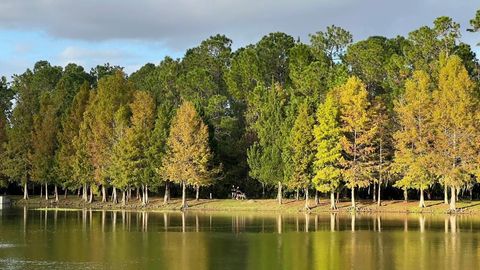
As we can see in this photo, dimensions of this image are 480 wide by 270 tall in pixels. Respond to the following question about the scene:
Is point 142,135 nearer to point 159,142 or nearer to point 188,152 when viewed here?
point 159,142

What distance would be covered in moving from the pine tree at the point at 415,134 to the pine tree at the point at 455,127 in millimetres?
1301

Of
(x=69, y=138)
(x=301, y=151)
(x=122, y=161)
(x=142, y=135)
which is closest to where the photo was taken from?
(x=301, y=151)

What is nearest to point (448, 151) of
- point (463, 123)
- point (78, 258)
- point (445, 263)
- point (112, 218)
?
point (463, 123)

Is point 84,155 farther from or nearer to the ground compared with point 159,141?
nearer to the ground

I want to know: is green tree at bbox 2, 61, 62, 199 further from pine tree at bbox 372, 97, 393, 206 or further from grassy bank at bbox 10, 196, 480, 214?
pine tree at bbox 372, 97, 393, 206

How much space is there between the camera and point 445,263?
33.8 meters

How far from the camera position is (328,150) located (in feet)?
258

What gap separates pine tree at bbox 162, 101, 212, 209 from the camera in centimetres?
8538

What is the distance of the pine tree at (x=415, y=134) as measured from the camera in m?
74.7

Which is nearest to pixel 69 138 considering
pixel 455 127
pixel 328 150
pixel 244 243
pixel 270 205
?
pixel 270 205

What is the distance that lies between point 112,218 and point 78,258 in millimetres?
33022

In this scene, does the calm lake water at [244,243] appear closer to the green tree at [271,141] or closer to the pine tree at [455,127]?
the pine tree at [455,127]

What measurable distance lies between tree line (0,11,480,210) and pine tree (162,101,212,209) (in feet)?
0.58

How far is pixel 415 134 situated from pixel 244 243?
37.0m
